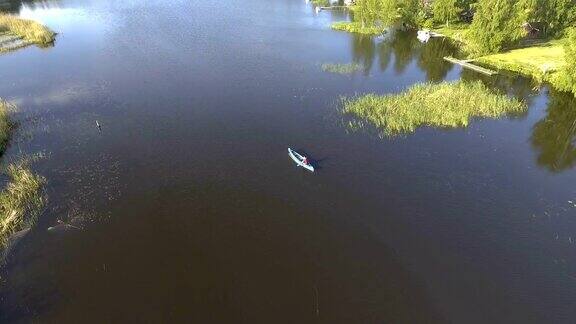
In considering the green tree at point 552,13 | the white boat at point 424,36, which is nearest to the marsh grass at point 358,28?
the white boat at point 424,36

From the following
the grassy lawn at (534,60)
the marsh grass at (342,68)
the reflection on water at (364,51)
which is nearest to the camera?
the grassy lawn at (534,60)

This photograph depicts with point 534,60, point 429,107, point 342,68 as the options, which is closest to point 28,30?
point 342,68

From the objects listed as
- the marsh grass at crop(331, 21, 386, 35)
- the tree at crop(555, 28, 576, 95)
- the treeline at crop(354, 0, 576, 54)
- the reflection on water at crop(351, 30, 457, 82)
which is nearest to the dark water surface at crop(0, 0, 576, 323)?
the tree at crop(555, 28, 576, 95)

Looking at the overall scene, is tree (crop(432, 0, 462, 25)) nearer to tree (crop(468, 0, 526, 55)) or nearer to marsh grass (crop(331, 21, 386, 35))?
marsh grass (crop(331, 21, 386, 35))

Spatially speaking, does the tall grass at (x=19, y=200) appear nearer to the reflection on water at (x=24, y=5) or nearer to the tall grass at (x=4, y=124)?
Result: the tall grass at (x=4, y=124)

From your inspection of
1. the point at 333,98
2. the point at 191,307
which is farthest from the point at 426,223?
the point at 333,98

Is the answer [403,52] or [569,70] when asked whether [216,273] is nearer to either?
[569,70]

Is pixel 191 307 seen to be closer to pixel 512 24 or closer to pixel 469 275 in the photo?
pixel 469 275
